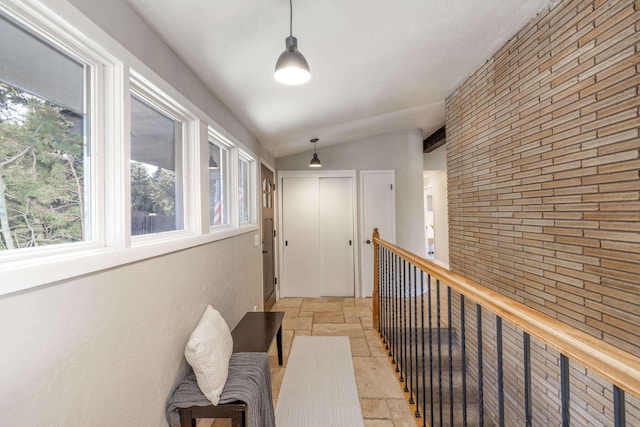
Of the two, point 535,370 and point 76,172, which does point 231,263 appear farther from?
point 535,370

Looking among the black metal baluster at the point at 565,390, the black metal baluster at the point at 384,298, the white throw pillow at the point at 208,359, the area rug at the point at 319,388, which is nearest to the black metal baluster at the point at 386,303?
the black metal baluster at the point at 384,298

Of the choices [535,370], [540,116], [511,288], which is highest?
[540,116]

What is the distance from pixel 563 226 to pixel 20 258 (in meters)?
2.42

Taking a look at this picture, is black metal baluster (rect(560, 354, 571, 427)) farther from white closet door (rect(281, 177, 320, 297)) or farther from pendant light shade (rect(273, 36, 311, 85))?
white closet door (rect(281, 177, 320, 297))

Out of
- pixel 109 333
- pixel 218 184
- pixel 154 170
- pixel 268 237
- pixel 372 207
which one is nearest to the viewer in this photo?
pixel 109 333

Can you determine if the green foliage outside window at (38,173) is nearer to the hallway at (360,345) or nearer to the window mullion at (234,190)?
the window mullion at (234,190)

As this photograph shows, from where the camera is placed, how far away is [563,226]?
1.70 metres

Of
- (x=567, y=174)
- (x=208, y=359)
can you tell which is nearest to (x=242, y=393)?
(x=208, y=359)

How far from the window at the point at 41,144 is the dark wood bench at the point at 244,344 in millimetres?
984

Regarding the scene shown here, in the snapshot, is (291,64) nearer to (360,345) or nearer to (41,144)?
(41,144)

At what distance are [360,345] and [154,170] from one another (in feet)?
8.32

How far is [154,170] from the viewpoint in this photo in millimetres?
1602

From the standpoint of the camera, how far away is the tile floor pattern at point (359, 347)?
2.07 m

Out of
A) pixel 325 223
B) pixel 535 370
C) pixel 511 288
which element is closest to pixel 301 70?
pixel 511 288
